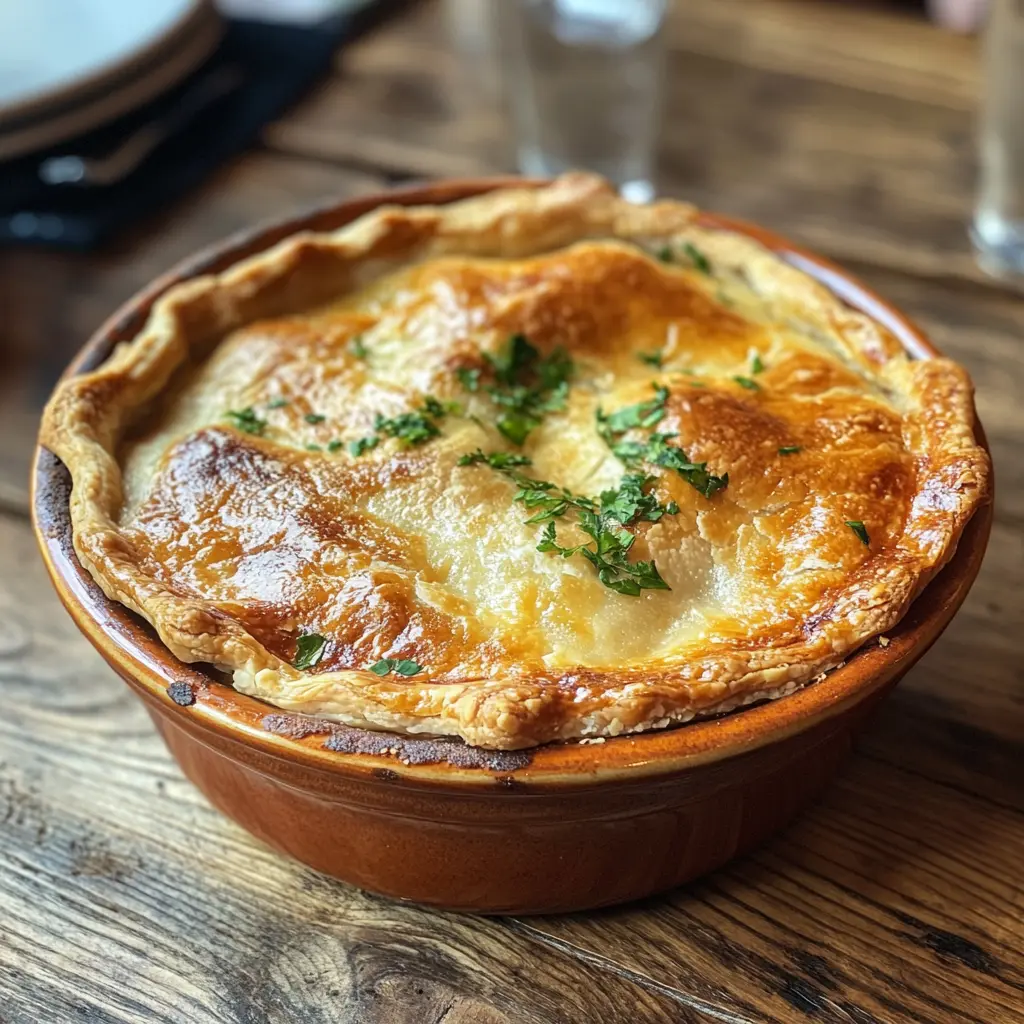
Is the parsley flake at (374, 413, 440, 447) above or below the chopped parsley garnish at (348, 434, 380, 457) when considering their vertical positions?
above

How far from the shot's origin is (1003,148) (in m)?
2.38

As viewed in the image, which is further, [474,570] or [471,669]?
[474,570]

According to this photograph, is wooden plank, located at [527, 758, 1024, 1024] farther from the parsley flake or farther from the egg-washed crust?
the parsley flake

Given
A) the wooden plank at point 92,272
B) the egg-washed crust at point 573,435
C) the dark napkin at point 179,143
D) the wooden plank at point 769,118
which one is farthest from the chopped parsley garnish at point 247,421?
the wooden plank at point 769,118

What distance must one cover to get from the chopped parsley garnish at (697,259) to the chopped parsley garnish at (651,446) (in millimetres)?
357

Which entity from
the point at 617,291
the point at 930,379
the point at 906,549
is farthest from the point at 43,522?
the point at 930,379

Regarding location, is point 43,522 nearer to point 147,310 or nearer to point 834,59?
point 147,310

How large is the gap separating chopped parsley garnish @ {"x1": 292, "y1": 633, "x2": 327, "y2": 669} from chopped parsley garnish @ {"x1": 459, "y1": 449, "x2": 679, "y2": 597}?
27 centimetres

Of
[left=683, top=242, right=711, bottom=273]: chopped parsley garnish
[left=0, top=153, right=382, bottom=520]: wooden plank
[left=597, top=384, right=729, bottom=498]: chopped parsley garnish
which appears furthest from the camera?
[left=0, top=153, right=382, bottom=520]: wooden plank

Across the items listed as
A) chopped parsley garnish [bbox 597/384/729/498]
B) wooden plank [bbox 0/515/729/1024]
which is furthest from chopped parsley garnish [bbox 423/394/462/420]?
wooden plank [bbox 0/515/729/1024]

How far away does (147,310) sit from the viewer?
5.84 feet

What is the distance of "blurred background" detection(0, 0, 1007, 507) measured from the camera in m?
2.48

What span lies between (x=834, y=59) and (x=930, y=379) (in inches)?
69.7

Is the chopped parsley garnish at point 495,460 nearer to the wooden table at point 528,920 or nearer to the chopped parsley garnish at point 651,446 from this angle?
the chopped parsley garnish at point 651,446
